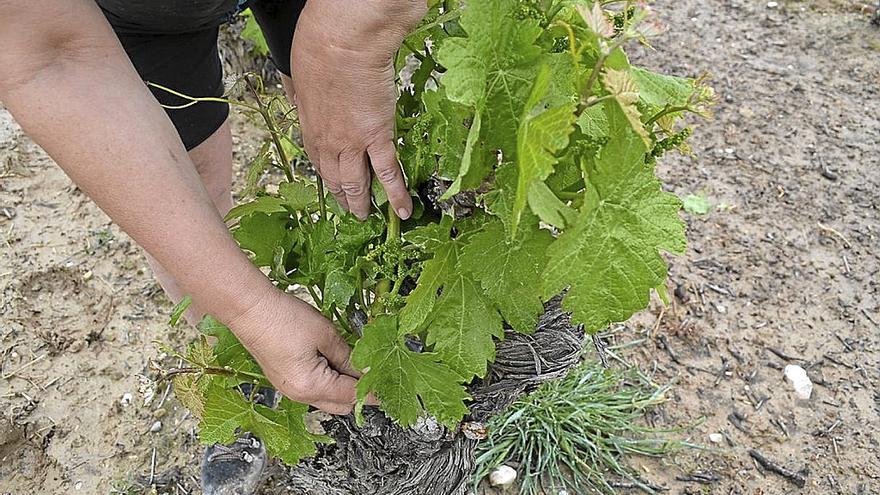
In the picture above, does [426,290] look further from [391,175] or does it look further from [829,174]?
[829,174]

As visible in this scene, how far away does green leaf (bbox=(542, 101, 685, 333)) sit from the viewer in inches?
36.4

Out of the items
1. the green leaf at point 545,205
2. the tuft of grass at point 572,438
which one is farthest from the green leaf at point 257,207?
the tuft of grass at point 572,438

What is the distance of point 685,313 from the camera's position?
2.71m

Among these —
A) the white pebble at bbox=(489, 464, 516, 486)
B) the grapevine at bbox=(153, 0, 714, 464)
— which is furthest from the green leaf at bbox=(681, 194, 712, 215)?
the grapevine at bbox=(153, 0, 714, 464)

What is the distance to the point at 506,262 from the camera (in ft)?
3.62

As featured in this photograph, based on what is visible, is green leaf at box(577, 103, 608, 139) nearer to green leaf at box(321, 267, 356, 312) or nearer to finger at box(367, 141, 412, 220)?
finger at box(367, 141, 412, 220)

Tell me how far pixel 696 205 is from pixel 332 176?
2301 mm

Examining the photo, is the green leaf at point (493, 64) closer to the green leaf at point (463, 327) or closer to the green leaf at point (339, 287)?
the green leaf at point (463, 327)

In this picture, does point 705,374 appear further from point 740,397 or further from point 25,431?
point 25,431

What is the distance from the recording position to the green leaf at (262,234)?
4.65 ft

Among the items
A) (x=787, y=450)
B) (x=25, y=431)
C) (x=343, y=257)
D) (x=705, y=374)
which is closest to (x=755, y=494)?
(x=787, y=450)

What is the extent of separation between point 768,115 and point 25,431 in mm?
3403

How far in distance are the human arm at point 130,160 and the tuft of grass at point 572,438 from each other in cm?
109

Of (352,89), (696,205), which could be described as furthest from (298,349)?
(696,205)
